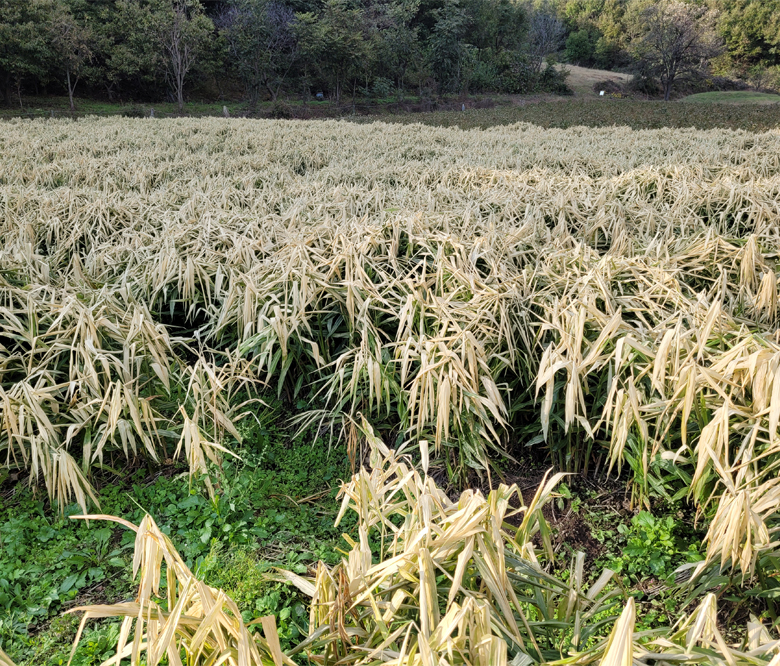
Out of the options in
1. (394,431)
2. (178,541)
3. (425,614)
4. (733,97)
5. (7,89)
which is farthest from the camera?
(733,97)

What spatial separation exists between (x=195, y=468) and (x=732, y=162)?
15.7 feet

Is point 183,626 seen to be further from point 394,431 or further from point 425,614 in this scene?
point 394,431

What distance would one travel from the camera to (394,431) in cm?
162

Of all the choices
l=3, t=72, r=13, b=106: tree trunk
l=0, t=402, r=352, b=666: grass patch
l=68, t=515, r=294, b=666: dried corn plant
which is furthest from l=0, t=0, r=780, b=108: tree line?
l=68, t=515, r=294, b=666: dried corn plant

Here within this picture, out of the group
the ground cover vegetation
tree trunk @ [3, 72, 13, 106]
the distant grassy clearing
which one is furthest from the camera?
the distant grassy clearing

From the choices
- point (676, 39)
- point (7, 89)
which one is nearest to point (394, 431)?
point (7, 89)

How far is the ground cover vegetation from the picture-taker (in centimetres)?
75

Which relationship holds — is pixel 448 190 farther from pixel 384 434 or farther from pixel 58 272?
pixel 58 272

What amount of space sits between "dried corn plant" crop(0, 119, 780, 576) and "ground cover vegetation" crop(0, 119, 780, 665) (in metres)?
0.01

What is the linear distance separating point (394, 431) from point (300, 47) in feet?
76.5

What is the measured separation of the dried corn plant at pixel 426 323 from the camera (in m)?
1.24

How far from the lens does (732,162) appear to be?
13.8ft

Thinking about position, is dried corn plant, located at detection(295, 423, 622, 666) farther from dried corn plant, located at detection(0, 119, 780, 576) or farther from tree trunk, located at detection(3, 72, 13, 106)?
tree trunk, located at detection(3, 72, 13, 106)

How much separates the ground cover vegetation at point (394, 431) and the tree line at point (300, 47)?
19.0 metres
